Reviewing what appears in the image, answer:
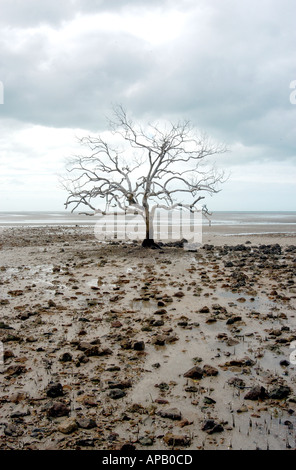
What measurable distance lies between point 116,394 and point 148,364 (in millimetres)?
937

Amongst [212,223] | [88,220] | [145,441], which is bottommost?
[145,441]

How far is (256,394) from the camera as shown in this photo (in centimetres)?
404

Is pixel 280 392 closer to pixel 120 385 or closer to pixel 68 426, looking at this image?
pixel 120 385

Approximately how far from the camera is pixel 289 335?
5957mm

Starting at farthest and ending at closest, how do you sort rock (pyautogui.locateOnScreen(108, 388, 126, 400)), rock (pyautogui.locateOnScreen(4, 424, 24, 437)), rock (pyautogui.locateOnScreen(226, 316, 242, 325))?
rock (pyautogui.locateOnScreen(226, 316, 242, 325)), rock (pyautogui.locateOnScreen(108, 388, 126, 400)), rock (pyautogui.locateOnScreen(4, 424, 24, 437))

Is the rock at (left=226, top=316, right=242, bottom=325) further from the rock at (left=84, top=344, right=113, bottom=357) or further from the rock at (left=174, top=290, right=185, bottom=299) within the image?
the rock at (left=84, top=344, right=113, bottom=357)

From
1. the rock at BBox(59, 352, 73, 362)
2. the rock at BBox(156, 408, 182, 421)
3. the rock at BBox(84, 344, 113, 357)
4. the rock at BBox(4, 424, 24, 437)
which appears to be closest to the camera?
the rock at BBox(4, 424, 24, 437)

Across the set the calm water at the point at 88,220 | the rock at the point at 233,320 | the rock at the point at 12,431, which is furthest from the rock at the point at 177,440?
the calm water at the point at 88,220

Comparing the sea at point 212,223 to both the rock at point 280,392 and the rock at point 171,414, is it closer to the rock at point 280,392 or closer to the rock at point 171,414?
the rock at point 280,392

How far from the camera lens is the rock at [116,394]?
4102mm

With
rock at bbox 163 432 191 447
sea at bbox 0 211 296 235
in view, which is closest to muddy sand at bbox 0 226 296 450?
rock at bbox 163 432 191 447

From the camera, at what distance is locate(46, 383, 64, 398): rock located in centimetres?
411

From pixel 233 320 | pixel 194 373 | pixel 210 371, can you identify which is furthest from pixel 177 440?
pixel 233 320

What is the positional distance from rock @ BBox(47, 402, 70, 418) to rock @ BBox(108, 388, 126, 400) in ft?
1.77
